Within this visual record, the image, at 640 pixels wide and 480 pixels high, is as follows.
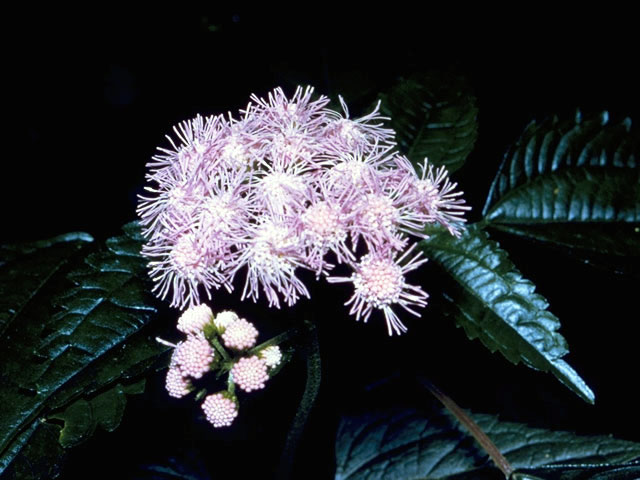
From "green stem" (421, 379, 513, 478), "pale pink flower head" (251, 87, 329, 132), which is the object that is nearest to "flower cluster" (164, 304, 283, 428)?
"pale pink flower head" (251, 87, 329, 132)

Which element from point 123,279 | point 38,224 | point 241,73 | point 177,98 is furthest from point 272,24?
point 123,279

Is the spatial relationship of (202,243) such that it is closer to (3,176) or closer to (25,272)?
(25,272)

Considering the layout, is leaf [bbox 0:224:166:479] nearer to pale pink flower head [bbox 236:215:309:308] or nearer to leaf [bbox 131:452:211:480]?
pale pink flower head [bbox 236:215:309:308]

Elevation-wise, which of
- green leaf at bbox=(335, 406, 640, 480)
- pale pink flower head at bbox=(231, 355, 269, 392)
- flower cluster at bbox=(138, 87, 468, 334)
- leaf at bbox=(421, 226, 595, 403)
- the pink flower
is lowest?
green leaf at bbox=(335, 406, 640, 480)

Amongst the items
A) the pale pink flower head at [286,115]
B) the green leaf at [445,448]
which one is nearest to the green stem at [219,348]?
the pale pink flower head at [286,115]

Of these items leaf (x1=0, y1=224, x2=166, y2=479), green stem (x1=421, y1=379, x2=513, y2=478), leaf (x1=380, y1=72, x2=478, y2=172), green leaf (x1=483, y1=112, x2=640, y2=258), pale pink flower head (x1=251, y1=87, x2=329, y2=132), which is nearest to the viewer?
leaf (x1=0, y1=224, x2=166, y2=479)

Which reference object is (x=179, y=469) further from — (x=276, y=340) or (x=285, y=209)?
(x=285, y=209)

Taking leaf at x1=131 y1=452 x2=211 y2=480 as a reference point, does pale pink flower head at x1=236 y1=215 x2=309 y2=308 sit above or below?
above
